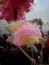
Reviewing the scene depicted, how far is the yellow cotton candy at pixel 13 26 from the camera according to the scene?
2.23 feet

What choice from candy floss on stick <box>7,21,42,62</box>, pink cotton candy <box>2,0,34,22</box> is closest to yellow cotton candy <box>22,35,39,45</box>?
candy floss on stick <box>7,21,42,62</box>

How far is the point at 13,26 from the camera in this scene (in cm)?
69

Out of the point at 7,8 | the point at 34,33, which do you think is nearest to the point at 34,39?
the point at 34,33

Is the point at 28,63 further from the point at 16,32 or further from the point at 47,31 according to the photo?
the point at 47,31

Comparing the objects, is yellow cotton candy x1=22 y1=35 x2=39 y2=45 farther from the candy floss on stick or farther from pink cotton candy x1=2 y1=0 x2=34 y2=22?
pink cotton candy x1=2 y1=0 x2=34 y2=22

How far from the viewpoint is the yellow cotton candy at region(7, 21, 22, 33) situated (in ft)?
2.23

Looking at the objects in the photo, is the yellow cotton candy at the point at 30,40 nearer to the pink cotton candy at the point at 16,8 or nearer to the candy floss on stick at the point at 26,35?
the candy floss on stick at the point at 26,35

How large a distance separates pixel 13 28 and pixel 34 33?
0.29 feet

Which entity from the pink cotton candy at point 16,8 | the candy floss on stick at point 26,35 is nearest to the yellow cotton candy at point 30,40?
the candy floss on stick at point 26,35

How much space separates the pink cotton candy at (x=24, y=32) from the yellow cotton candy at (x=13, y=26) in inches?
0.8

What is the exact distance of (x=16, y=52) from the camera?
677 mm

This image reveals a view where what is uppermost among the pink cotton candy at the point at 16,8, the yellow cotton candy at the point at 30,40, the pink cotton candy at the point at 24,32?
the pink cotton candy at the point at 16,8

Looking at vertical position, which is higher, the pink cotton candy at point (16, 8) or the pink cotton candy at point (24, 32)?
the pink cotton candy at point (16, 8)

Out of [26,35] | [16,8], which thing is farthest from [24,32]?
[16,8]
